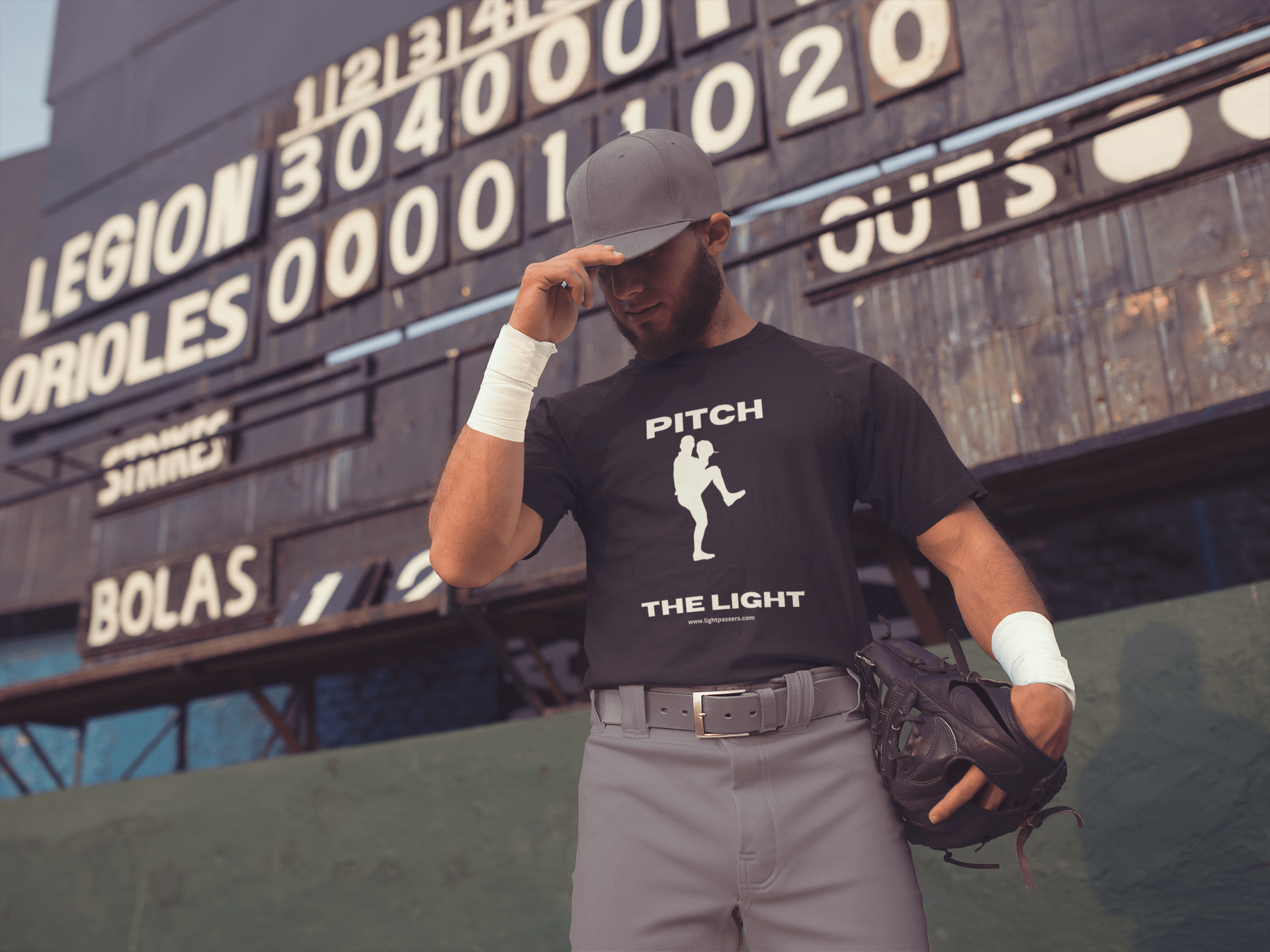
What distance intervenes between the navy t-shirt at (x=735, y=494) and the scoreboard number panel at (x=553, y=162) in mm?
5705

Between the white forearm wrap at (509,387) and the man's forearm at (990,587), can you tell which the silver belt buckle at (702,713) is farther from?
the white forearm wrap at (509,387)

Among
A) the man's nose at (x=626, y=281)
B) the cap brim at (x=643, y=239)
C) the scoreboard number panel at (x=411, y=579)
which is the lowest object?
the man's nose at (x=626, y=281)

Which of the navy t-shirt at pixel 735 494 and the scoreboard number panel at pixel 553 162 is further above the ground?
the scoreboard number panel at pixel 553 162

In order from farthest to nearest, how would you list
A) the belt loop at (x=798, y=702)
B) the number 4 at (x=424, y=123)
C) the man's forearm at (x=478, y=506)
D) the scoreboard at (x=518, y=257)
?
the number 4 at (x=424, y=123) < the scoreboard at (x=518, y=257) < the man's forearm at (x=478, y=506) < the belt loop at (x=798, y=702)

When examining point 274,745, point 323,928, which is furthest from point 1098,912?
point 274,745

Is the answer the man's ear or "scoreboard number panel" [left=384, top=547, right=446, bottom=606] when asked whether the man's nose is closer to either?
the man's ear

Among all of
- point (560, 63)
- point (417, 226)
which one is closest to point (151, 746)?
point (417, 226)

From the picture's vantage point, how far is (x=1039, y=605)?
169cm

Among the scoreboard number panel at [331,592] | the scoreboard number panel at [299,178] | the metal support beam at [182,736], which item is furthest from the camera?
the metal support beam at [182,736]

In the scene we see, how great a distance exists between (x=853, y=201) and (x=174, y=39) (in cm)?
894

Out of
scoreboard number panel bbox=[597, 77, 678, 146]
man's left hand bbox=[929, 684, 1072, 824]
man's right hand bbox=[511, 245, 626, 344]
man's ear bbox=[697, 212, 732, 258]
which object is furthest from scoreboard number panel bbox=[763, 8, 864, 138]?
man's left hand bbox=[929, 684, 1072, 824]

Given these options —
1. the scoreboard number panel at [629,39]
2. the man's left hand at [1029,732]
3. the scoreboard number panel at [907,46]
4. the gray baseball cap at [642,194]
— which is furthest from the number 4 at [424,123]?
the man's left hand at [1029,732]

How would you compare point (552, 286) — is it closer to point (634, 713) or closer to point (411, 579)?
point (634, 713)

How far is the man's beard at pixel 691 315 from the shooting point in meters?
1.89
